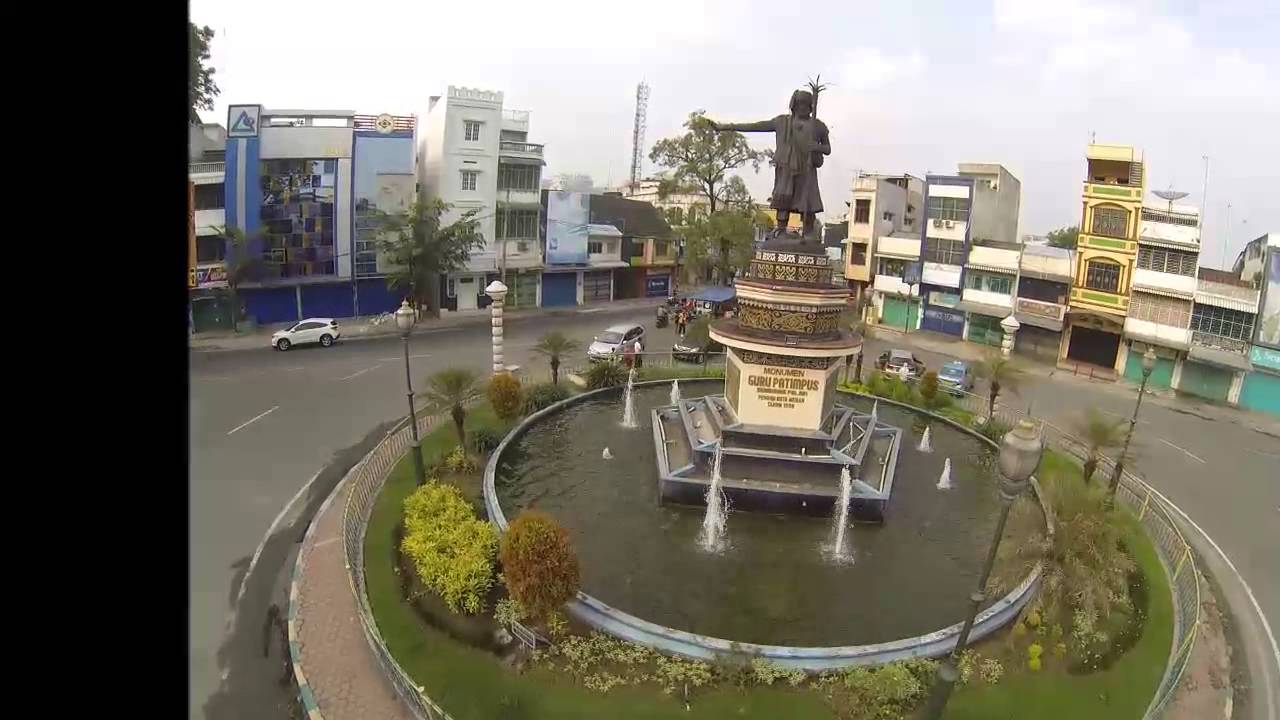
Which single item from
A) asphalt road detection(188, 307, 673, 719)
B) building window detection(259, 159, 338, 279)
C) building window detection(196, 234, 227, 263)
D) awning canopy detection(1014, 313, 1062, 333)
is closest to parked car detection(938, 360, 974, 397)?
awning canopy detection(1014, 313, 1062, 333)

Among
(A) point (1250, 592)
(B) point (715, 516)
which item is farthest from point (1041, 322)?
(B) point (715, 516)

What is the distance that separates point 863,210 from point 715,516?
32.2m

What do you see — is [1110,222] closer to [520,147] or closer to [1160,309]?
[1160,309]

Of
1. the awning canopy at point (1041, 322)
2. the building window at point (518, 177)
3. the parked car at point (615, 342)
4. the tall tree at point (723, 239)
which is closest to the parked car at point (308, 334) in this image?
the parked car at point (615, 342)

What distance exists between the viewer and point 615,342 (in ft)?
95.9

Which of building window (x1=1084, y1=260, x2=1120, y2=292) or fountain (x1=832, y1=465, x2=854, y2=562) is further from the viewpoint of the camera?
building window (x1=1084, y1=260, x2=1120, y2=292)

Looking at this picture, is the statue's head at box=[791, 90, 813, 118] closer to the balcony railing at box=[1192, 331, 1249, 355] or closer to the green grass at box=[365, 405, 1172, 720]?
the green grass at box=[365, 405, 1172, 720]

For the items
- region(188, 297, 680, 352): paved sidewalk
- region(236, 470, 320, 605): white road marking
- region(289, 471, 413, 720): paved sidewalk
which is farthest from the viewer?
region(188, 297, 680, 352): paved sidewalk

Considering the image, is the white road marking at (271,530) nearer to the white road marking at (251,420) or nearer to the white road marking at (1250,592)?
the white road marking at (251,420)

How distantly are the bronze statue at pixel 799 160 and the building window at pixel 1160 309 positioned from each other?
21.6m

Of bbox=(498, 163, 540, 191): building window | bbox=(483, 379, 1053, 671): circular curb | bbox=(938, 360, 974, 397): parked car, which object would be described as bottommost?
bbox=(483, 379, 1053, 671): circular curb

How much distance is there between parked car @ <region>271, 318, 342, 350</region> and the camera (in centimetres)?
2933

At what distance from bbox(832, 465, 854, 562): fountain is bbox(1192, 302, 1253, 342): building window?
22.5 m

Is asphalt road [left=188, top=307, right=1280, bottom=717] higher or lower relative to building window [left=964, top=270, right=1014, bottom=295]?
lower
